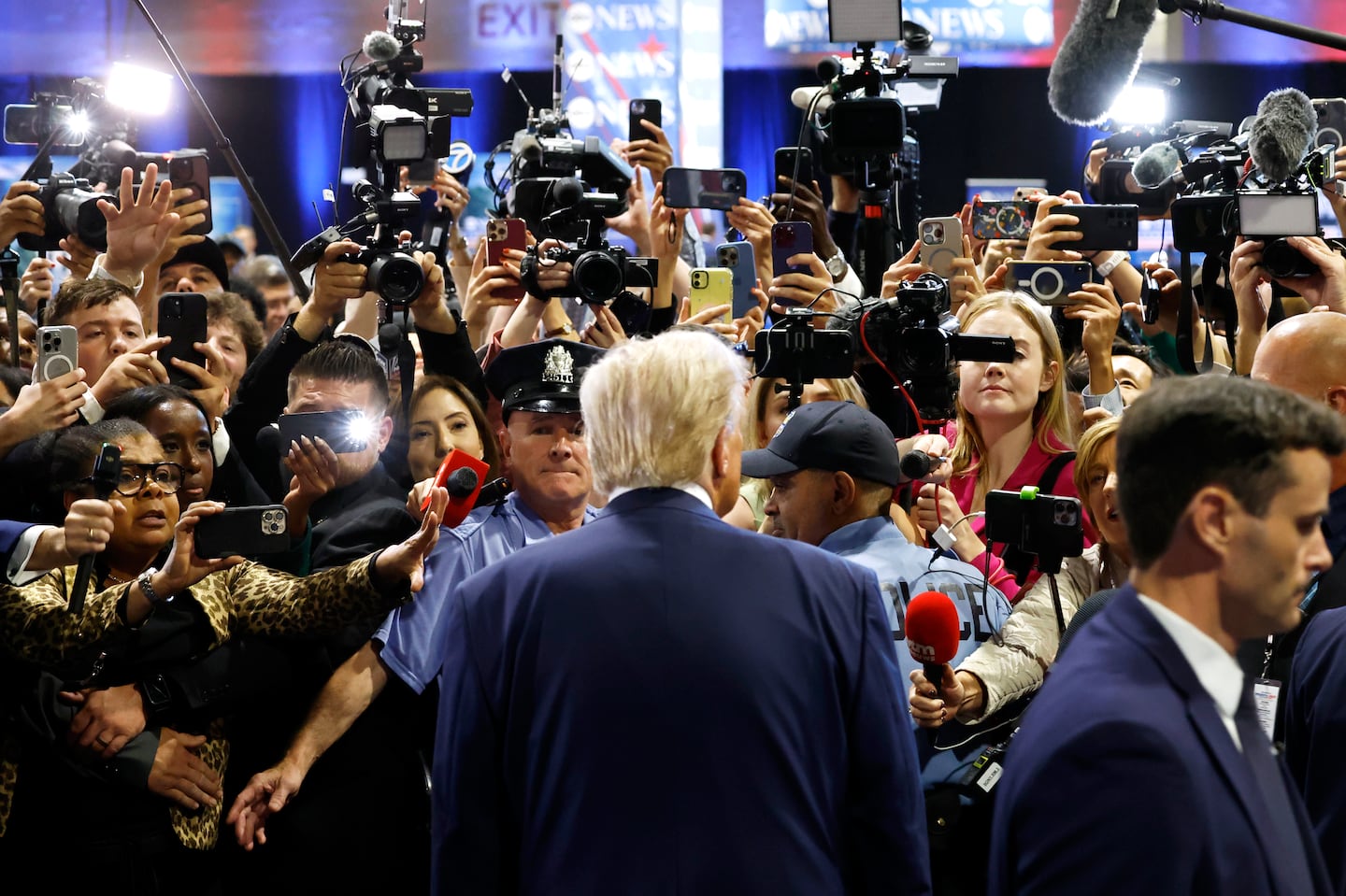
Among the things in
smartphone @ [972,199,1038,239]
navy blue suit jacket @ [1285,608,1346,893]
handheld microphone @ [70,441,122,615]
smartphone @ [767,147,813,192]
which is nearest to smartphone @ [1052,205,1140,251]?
smartphone @ [972,199,1038,239]

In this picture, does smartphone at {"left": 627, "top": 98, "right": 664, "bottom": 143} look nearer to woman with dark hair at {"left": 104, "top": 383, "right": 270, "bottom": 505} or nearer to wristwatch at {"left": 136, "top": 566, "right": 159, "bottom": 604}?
woman with dark hair at {"left": 104, "top": 383, "right": 270, "bottom": 505}

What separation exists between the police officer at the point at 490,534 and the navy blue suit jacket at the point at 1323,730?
4.71ft

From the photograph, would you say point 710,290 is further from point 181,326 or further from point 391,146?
point 181,326

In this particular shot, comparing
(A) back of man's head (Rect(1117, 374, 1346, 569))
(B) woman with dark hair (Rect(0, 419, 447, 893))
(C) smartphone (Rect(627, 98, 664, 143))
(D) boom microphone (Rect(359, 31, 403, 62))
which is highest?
(D) boom microphone (Rect(359, 31, 403, 62))

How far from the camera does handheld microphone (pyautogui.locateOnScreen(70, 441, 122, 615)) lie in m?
2.72

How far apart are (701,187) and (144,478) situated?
5.97 feet

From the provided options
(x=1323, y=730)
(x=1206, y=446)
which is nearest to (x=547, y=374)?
(x=1323, y=730)

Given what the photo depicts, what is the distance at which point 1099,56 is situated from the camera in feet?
12.9

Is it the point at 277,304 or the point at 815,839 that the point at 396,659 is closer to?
the point at 815,839

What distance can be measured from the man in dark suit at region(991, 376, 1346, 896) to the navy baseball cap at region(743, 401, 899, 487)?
1409mm

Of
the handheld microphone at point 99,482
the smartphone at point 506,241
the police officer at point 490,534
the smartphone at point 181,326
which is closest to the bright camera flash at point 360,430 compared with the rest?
the police officer at point 490,534

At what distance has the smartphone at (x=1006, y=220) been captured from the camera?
4.43m

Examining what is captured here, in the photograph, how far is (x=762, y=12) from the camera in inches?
Result: 416

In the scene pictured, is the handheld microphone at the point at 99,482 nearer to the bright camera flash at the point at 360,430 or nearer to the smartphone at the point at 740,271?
the bright camera flash at the point at 360,430
